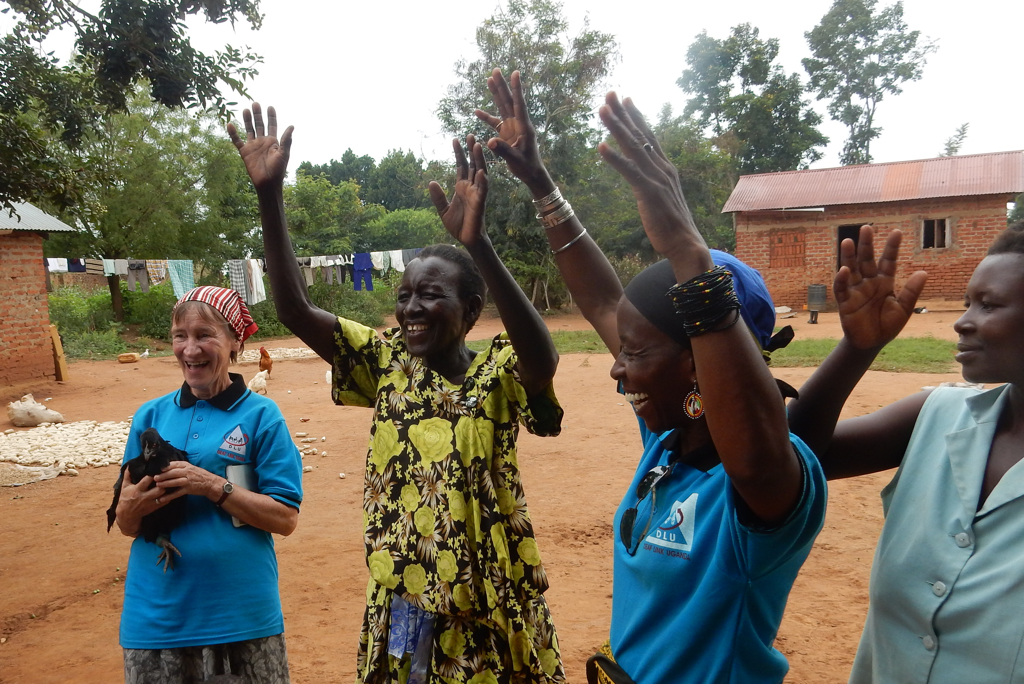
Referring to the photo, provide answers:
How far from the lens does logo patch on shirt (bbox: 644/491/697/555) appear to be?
137cm

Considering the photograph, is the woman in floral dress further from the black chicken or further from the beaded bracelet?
the beaded bracelet

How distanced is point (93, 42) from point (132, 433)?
14.4 ft

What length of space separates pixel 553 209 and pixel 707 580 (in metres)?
1.16

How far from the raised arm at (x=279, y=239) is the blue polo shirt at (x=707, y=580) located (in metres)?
A: 1.31

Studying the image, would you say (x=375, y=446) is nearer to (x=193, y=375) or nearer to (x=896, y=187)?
(x=193, y=375)

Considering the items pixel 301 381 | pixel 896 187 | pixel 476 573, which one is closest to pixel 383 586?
pixel 476 573

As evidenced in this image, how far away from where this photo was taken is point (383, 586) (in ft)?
6.92

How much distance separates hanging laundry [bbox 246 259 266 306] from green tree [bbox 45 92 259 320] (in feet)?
11.3

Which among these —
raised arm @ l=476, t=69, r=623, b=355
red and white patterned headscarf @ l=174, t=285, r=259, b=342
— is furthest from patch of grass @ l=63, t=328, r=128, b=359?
raised arm @ l=476, t=69, r=623, b=355

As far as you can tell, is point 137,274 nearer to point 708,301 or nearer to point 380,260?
point 380,260

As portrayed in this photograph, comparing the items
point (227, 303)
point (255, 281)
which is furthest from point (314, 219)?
point (227, 303)

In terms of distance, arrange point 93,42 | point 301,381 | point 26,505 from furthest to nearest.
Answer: point 301,381 < point 26,505 < point 93,42

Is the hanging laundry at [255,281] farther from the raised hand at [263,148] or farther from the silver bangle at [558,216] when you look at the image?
the silver bangle at [558,216]

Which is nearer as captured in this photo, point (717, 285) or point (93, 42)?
point (717, 285)
